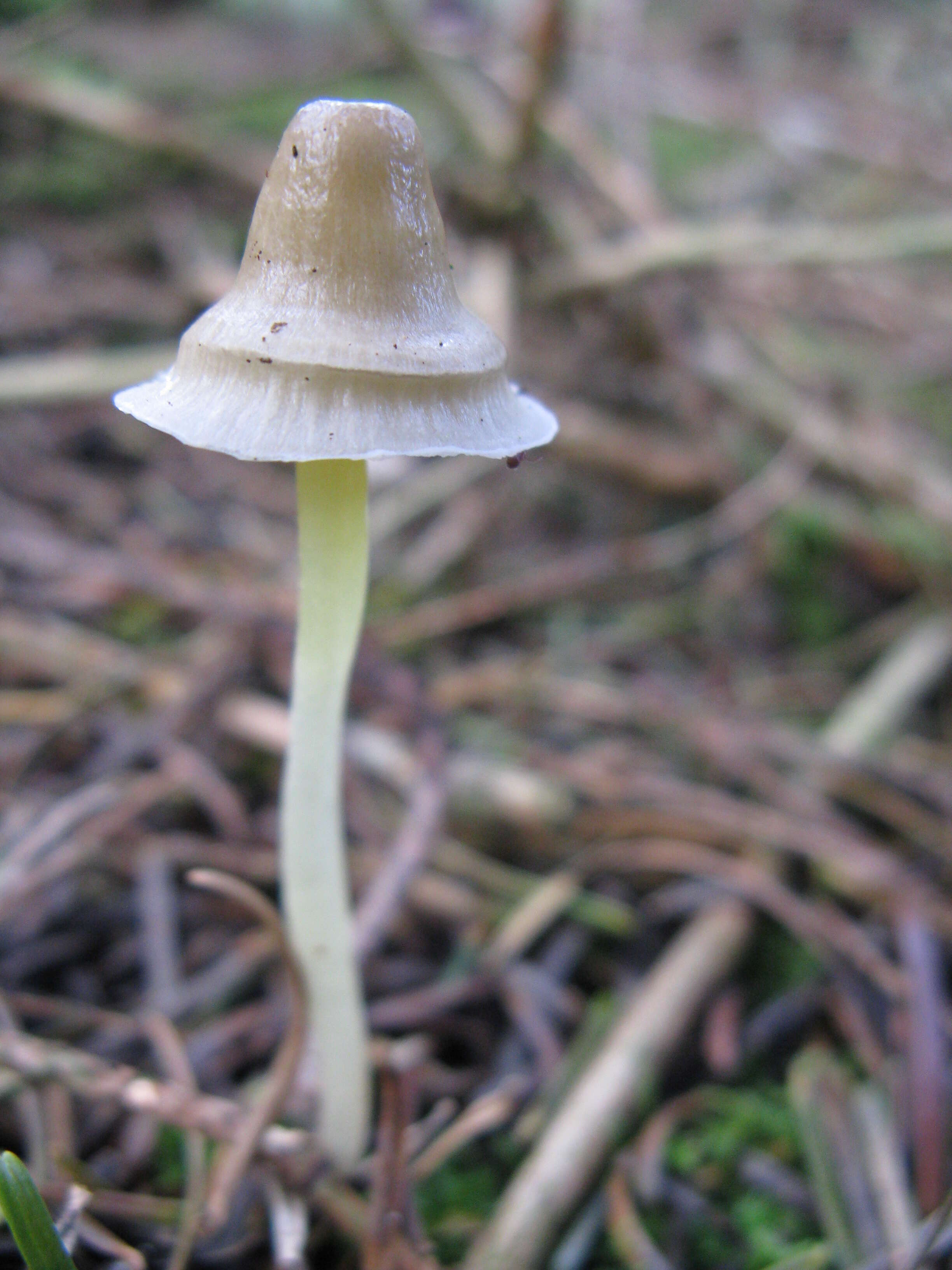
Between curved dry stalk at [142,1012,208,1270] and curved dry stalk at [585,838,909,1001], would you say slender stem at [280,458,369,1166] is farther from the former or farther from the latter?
curved dry stalk at [585,838,909,1001]

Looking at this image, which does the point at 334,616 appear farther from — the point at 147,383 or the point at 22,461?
the point at 22,461

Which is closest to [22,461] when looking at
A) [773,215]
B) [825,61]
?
[773,215]

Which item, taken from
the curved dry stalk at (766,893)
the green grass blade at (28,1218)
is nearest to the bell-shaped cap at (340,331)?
the green grass blade at (28,1218)

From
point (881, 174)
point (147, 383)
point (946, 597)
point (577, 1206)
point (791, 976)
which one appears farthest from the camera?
point (881, 174)

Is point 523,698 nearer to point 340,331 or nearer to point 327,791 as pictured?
point 327,791

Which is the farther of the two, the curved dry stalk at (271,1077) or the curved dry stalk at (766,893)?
the curved dry stalk at (766,893)

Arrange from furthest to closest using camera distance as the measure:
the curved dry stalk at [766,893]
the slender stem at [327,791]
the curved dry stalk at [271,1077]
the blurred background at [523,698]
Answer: the curved dry stalk at [766,893] < the blurred background at [523,698] < the curved dry stalk at [271,1077] < the slender stem at [327,791]

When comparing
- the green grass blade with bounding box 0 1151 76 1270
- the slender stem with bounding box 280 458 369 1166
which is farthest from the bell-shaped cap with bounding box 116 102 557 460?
the green grass blade with bounding box 0 1151 76 1270

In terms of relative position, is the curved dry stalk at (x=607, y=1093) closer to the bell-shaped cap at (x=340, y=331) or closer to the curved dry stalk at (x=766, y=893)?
the curved dry stalk at (x=766, y=893)
